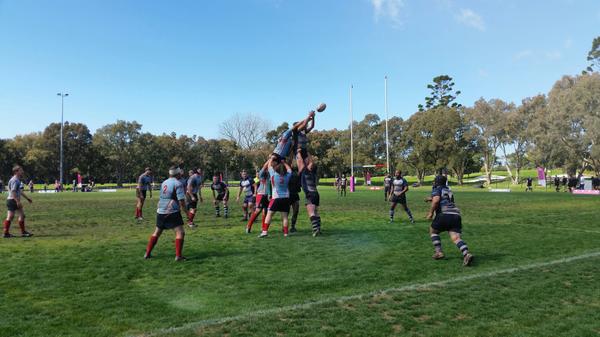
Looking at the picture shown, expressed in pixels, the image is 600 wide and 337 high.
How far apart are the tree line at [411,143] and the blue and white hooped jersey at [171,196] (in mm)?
49847

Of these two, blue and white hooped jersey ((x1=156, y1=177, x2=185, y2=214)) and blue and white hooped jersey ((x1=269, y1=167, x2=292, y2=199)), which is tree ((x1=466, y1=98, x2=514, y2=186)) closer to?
blue and white hooped jersey ((x1=269, y1=167, x2=292, y2=199))

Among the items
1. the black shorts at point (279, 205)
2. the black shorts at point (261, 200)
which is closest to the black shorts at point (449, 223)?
the black shorts at point (279, 205)

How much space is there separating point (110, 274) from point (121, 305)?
79.5 inches

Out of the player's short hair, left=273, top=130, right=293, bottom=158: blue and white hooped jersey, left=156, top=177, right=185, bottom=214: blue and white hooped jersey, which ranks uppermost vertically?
left=273, top=130, right=293, bottom=158: blue and white hooped jersey

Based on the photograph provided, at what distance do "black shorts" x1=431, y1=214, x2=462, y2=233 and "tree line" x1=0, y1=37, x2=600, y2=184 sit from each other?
153ft

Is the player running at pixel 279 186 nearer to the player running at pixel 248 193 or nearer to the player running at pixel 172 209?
the player running at pixel 172 209

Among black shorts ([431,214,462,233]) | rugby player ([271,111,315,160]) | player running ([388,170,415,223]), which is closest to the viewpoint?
black shorts ([431,214,462,233])

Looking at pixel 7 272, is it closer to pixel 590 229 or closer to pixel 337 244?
pixel 337 244

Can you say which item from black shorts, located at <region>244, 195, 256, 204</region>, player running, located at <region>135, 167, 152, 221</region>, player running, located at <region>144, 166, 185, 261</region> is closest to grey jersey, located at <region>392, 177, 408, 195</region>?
black shorts, located at <region>244, 195, 256, 204</region>

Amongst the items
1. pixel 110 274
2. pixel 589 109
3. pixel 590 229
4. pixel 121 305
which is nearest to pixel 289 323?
pixel 121 305

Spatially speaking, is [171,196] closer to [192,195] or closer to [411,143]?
[192,195]

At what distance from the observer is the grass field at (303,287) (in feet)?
16.4

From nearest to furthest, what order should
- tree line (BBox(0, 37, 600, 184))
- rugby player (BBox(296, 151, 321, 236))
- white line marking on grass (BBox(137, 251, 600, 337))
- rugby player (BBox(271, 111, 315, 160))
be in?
white line marking on grass (BBox(137, 251, 600, 337))
rugby player (BBox(271, 111, 315, 160))
rugby player (BBox(296, 151, 321, 236))
tree line (BBox(0, 37, 600, 184))

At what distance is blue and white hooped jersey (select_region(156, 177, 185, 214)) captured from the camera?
341 inches
